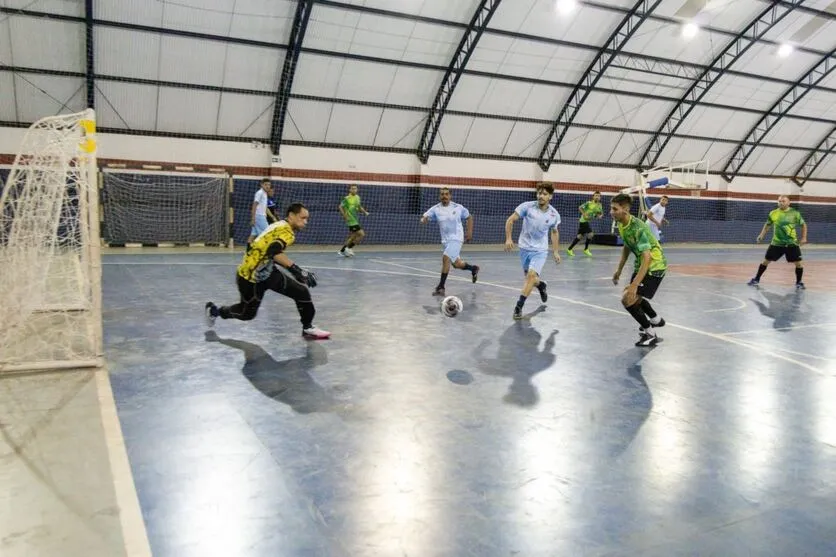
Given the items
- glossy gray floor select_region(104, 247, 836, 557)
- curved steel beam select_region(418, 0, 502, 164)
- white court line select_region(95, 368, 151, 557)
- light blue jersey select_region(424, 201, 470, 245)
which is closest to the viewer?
white court line select_region(95, 368, 151, 557)

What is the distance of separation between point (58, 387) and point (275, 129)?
20.8 meters

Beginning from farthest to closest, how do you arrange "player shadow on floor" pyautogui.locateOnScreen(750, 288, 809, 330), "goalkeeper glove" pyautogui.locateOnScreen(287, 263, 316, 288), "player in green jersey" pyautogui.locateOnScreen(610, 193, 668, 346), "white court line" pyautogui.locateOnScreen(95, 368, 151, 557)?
1. "player shadow on floor" pyautogui.locateOnScreen(750, 288, 809, 330)
2. "player in green jersey" pyautogui.locateOnScreen(610, 193, 668, 346)
3. "goalkeeper glove" pyautogui.locateOnScreen(287, 263, 316, 288)
4. "white court line" pyautogui.locateOnScreen(95, 368, 151, 557)

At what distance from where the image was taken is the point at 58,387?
5773mm

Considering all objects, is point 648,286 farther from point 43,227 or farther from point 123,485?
point 43,227

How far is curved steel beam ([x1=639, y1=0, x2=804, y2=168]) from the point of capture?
2684 centimetres

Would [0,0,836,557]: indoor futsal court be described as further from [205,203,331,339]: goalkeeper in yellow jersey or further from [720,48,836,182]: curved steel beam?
[720,48,836,182]: curved steel beam

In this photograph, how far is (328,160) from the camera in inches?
1066

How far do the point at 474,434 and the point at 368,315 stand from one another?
519 centimetres

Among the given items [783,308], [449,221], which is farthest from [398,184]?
[783,308]

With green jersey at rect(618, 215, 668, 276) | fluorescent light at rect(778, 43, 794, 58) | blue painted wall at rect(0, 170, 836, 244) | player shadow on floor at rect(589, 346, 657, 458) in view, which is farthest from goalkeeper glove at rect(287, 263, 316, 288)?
fluorescent light at rect(778, 43, 794, 58)

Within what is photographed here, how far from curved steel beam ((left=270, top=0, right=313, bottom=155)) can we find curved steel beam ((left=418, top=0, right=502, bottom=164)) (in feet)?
20.1

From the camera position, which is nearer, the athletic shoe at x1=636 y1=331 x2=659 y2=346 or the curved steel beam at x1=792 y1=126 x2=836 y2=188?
the athletic shoe at x1=636 y1=331 x2=659 y2=346

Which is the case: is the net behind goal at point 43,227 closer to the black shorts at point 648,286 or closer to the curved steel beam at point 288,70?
the black shorts at point 648,286

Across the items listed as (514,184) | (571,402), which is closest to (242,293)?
(571,402)
